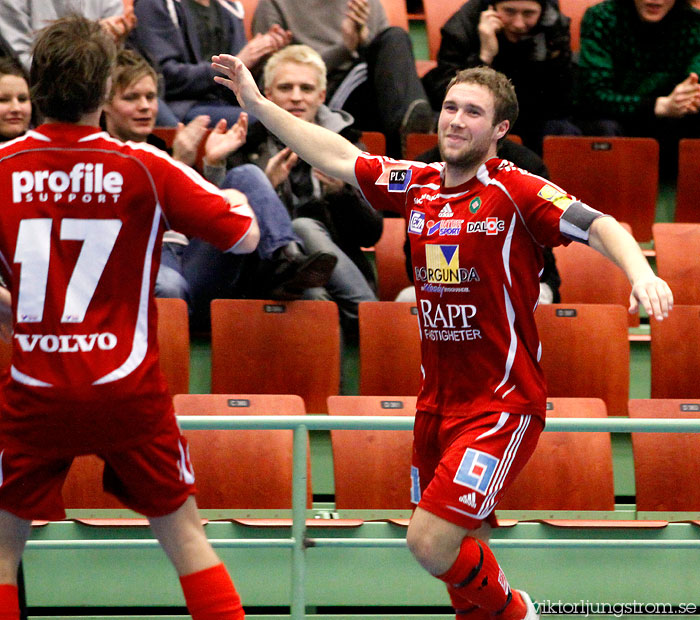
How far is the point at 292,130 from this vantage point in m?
3.69

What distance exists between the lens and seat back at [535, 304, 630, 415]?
4992 mm

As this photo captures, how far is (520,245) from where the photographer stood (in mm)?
3363

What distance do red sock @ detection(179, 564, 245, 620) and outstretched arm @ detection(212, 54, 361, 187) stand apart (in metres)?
1.55

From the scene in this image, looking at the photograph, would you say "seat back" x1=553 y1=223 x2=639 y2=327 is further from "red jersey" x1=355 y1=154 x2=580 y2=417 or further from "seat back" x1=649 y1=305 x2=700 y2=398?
"red jersey" x1=355 y1=154 x2=580 y2=417

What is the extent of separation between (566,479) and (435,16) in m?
4.53

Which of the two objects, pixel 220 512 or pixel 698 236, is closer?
pixel 220 512

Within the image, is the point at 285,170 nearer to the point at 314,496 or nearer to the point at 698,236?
the point at 314,496

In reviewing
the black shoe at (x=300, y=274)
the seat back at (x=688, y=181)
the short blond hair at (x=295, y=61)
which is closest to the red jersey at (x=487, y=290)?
the black shoe at (x=300, y=274)

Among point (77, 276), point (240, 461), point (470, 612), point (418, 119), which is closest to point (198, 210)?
point (77, 276)

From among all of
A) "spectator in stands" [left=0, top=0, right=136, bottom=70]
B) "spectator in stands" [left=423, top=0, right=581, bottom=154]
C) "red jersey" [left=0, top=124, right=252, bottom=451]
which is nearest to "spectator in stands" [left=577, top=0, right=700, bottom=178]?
"spectator in stands" [left=423, top=0, right=581, bottom=154]

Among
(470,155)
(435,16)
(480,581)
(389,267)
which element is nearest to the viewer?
(480,581)

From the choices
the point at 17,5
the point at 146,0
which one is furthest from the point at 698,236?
the point at 17,5

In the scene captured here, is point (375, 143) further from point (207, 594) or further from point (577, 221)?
point (207, 594)

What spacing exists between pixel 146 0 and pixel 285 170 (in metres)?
1.84
